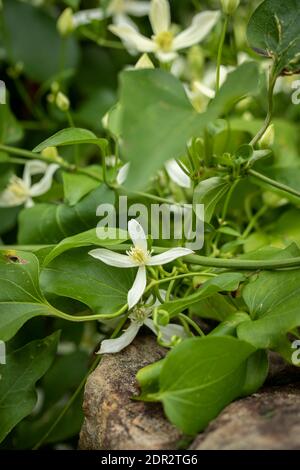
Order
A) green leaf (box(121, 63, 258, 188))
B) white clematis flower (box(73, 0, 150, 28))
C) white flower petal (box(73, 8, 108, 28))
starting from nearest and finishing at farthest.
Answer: green leaf (box(121, 63, 258, 188))
white flower petal (box(73, 8, 108, 28))
white clematis flower (box(73, 0, 150, 28))

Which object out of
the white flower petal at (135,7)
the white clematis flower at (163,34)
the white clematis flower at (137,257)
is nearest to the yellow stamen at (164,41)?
the white clematis flower at (163,34)

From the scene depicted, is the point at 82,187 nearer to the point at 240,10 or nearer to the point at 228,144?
the point at 228,144

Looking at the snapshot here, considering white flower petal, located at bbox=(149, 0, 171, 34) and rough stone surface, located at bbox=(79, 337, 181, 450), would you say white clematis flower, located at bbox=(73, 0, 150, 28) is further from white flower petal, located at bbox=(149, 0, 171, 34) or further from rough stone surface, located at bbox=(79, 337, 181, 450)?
rough stone surface, located at bbox=(79, 337, 181, 450)

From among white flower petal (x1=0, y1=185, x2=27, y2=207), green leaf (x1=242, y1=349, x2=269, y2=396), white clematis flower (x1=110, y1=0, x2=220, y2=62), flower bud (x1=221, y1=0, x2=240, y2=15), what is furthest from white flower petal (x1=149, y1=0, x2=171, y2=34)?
green leaf (x1=242, y1=349, x2=269, y2=396)

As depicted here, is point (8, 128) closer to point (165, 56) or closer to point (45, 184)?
point (45, 184)

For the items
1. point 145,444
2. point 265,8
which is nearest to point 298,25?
point 265,8

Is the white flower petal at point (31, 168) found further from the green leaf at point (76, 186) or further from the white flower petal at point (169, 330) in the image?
the white flower petal at point (169, 330)
